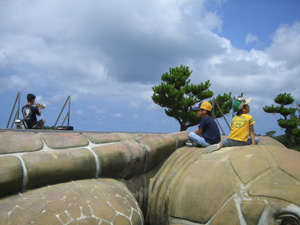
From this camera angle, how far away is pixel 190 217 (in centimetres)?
224

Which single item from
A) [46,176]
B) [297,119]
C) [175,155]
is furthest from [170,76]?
[46,176]

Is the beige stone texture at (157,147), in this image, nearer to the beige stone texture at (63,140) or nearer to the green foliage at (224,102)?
the beige stone texture at (63,140)

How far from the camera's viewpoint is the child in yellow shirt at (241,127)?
3246mm

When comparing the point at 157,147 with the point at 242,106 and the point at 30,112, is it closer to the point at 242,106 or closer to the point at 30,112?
the point at 242,106

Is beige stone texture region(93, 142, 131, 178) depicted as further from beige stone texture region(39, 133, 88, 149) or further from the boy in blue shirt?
the boy in blue shirt

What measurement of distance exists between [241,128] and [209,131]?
39 cm

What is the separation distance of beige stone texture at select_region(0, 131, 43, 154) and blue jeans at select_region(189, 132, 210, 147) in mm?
1824

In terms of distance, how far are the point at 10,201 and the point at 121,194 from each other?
815mm

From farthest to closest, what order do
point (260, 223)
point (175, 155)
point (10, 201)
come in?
→ point (175, 155), point (260, 223), point (10, 201)

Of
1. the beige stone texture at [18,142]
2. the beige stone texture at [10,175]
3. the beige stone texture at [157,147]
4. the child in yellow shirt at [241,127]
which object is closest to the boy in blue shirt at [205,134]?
the child in yellow shirt at [241,127]

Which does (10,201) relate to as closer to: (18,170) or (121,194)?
(18,170)

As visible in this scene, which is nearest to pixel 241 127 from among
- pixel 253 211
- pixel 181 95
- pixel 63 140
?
pixel 253 211

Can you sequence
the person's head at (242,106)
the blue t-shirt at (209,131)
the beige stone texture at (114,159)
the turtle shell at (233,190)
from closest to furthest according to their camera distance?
the turtle shell at (233,190) → the beige stone texture at (114,159) → the blue t-shirt at (209,131) → the person's head at (242,106)

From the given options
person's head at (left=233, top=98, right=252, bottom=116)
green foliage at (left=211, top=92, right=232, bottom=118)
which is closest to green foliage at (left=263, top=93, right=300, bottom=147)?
green foliage at (left=211, top=92, right=232, bottom=118)
